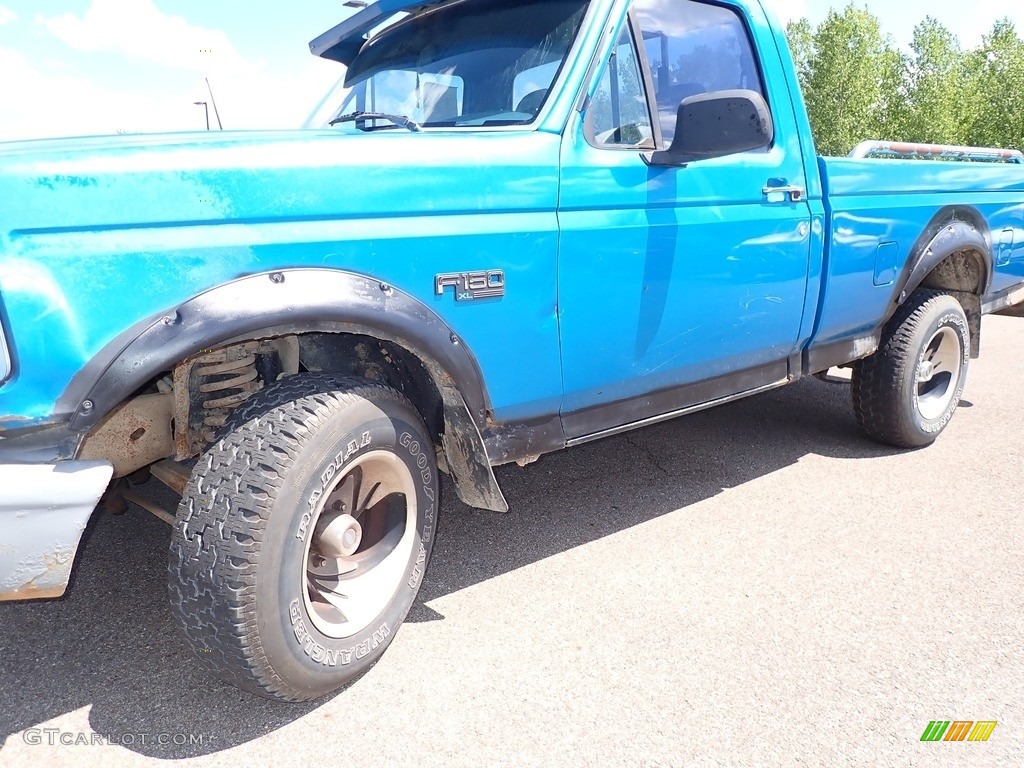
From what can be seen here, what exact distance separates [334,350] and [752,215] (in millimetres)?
1707

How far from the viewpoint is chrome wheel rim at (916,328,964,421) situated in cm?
446

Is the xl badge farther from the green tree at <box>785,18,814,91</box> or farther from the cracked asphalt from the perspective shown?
the green tree at <box>785,18,814,91</box>

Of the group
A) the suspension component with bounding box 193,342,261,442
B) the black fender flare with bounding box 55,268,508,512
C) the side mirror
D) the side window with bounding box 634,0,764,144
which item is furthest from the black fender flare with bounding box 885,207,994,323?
the suspension component with bounding box 193,342,261,442

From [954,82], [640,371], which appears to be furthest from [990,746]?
[954,82]

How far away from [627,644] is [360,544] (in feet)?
2.99

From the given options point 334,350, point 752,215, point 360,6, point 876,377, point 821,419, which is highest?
point 360,6


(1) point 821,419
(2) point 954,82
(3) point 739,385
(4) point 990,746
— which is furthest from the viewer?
(2) point 954,82

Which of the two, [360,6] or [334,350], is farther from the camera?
[360,6]

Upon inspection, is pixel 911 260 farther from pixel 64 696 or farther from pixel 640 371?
pixel 64 696

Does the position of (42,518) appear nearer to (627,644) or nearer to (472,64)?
(627,644)

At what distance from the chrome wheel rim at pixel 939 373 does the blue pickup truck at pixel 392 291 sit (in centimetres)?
112

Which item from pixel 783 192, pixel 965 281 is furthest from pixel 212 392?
pixel 965 281

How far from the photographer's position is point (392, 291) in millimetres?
2133

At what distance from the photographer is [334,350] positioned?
8.21ft
